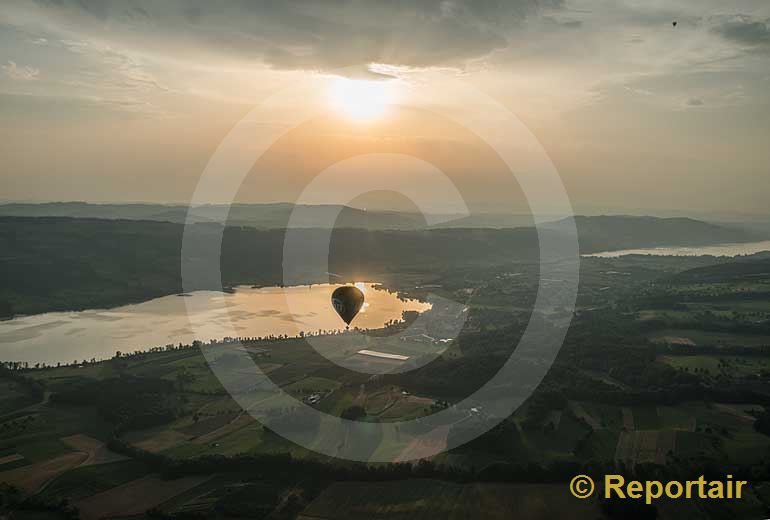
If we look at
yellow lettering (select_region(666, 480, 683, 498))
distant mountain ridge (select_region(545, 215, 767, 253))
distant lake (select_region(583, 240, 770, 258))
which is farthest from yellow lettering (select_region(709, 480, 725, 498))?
distant mountain ridge (select_region(545, 215, 767, 253))

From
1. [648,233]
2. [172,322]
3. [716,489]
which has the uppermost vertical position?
[648,233]

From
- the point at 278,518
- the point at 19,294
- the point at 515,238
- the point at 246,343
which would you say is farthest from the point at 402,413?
the point at 515,238

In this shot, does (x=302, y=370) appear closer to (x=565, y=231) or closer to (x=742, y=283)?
(x=742, y=283)

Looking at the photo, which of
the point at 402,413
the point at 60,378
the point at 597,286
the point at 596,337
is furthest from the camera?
the point at 597,286

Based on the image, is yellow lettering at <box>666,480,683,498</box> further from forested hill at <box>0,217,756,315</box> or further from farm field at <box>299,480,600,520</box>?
forested hill at <box>0,217,756,315</box>

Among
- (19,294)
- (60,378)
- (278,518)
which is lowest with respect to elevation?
(278,518)

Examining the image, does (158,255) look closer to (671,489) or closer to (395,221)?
(671,489)

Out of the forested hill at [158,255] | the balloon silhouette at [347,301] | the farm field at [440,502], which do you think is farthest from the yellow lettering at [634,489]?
the forested hill at [158,255]

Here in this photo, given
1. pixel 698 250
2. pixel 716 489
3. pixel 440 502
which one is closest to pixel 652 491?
pixel 716 489
